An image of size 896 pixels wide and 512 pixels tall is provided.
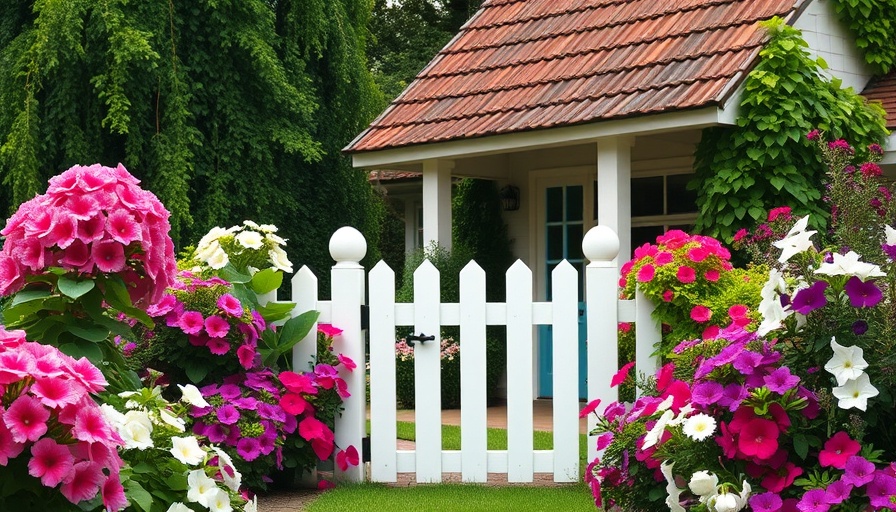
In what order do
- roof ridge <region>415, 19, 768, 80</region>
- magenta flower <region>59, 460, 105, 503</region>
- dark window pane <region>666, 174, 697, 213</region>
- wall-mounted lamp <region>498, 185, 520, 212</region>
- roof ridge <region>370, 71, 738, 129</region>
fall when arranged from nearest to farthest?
magenta flower <region>59, 460, 105, 503</region> < roof ridge <region>370, 71, 738, 129</region> < roof ridge <region>415, 19, 768, 80</region> < dark window pane <region>666, 174, 697, 213</region> < wall-mounted lamp <region>498, 185, 520, 212</region>

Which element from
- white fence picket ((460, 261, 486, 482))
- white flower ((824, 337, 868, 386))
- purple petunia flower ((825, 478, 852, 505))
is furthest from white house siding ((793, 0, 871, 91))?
purple petunia flower ((825, 478, 852, 505))

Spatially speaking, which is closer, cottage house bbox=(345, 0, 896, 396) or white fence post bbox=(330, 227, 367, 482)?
white fence post bbox=(330, 227, 367, 482)

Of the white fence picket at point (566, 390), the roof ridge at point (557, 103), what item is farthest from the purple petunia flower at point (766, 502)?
the roof ridge at point (557, 103)

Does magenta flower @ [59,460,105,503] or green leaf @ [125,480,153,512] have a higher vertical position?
magenta flower @ [59,460,105,503]

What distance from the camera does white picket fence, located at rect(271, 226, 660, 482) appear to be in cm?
567

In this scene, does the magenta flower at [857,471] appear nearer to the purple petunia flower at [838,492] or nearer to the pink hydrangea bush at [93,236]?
the purple petunia flower at [838,492]

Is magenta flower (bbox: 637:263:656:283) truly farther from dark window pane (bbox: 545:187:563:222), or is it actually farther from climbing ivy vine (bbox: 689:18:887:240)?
dark window pane (bbox: 545:187:563:222)

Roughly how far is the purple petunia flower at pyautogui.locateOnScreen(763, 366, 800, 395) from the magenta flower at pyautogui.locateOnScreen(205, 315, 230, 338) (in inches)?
108

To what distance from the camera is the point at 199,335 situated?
5395 millimetres

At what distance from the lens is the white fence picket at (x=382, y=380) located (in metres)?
5.94

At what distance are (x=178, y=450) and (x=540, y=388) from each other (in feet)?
28.0

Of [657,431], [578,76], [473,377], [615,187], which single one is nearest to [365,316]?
[473,377]

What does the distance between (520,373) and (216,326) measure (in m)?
1.60

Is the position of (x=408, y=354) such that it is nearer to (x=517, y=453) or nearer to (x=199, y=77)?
(x=199, y=77)
